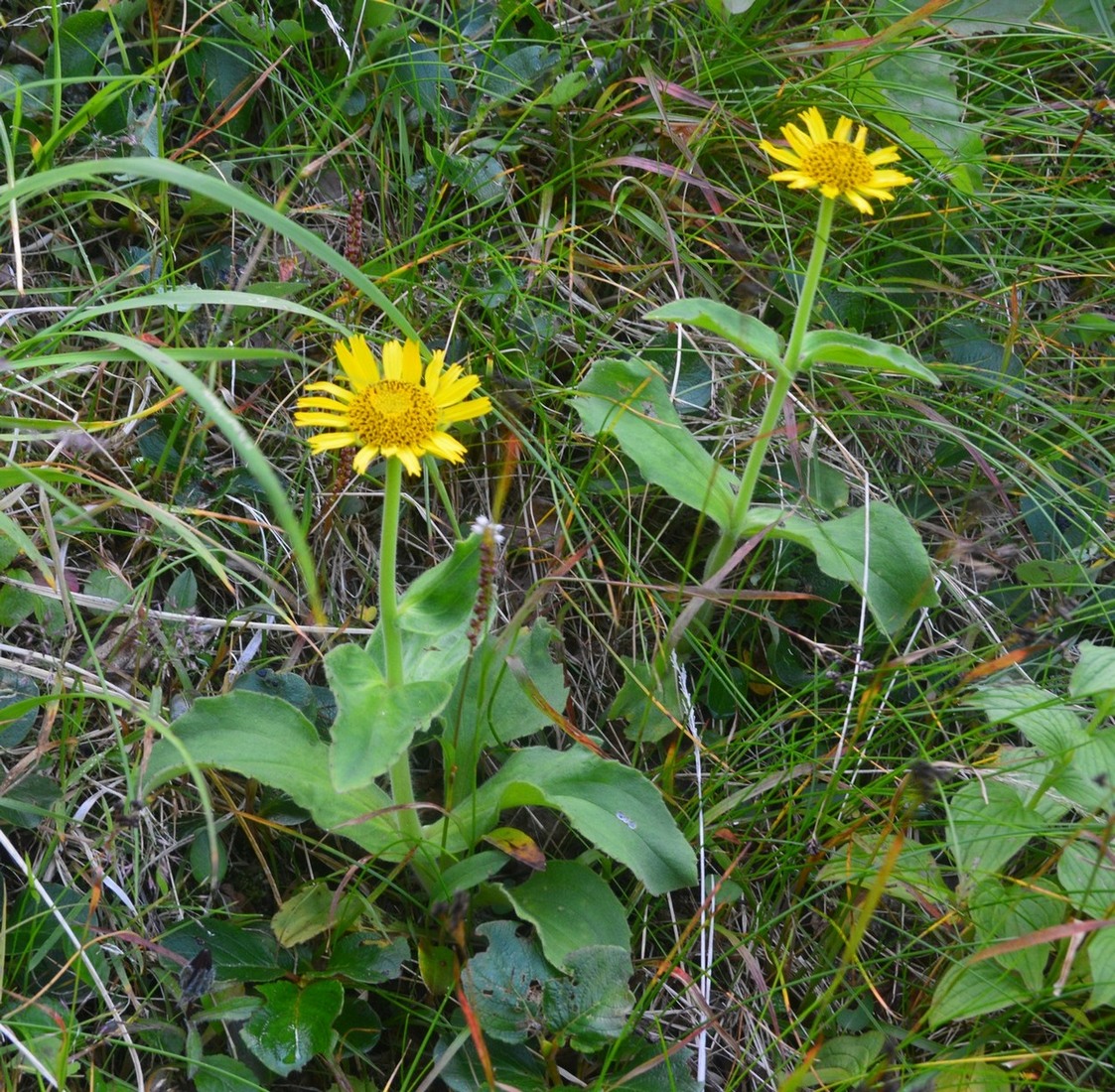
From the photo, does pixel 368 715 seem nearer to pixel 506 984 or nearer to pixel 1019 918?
pixel 506 984

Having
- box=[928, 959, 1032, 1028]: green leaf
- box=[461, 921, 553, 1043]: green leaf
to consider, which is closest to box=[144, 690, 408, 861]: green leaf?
box=[461, 921, 553, 1043]: green leaf

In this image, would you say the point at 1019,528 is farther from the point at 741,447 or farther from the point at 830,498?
the point at 741,447

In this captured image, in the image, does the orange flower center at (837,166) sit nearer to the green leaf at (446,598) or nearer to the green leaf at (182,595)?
the green leaf at (446,598)

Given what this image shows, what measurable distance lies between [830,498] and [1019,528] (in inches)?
17.6

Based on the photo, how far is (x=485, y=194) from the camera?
2322mm

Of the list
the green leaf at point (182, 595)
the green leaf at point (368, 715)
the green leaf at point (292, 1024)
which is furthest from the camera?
the green leaf at point (182, 595)

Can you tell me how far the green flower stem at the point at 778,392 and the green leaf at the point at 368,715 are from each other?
674 millimetres

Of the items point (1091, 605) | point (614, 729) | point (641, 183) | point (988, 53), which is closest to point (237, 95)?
point (641, 183)

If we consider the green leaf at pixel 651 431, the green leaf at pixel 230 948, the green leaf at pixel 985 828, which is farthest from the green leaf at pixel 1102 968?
the green leaf at pixel 230 948

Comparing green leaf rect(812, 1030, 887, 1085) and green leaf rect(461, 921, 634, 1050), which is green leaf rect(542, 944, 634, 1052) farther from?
green leaf rect(812, 1030, 887, 1085)

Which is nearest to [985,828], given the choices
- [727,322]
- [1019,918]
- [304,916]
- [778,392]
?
[1019,918]

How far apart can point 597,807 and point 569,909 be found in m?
0.16

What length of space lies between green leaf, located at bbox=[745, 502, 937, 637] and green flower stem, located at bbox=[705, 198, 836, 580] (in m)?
0.04

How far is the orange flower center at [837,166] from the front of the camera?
1.68 metres
